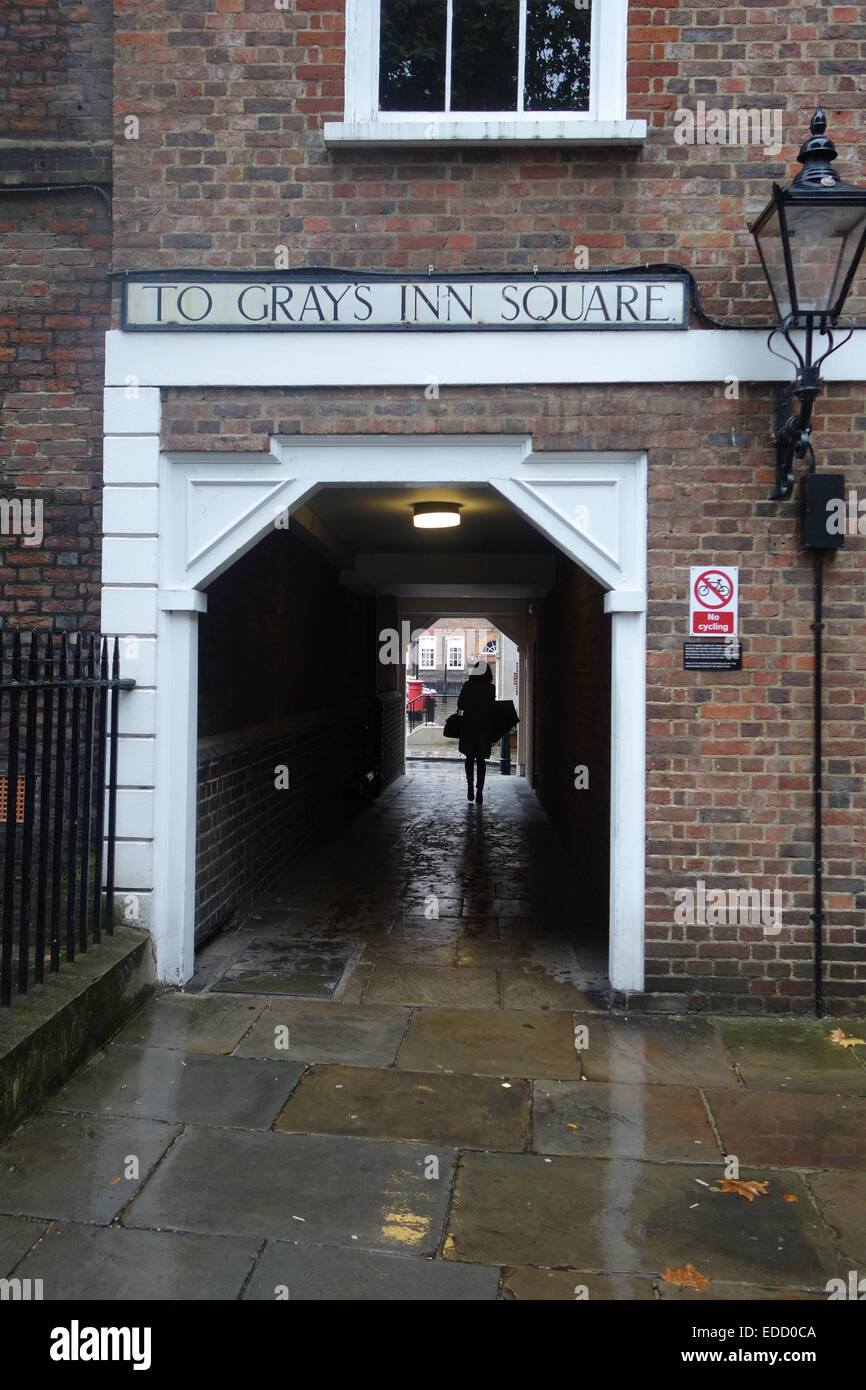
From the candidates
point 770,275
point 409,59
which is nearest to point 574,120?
point 409,59

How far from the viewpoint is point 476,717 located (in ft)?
46.5

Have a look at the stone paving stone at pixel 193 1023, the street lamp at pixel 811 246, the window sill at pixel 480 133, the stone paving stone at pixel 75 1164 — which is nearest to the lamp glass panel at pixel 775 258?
the street lamp at pixel 811 246

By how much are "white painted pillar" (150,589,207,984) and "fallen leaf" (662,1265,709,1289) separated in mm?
3188

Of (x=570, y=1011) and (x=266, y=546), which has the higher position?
(x=266, y=546)

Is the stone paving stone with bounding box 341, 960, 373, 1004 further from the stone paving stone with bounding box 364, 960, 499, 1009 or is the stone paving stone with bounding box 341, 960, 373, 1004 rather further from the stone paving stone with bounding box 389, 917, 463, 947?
the stone paving stone with bounding box 389, 917, 463, 947

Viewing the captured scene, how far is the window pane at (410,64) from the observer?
5.38 meters

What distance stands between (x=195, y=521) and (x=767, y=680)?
121 inches

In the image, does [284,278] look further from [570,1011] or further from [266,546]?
[570,1011]

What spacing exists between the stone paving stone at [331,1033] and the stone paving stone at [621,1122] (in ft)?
2.62

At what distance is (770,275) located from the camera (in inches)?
186

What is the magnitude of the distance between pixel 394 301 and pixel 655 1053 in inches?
154

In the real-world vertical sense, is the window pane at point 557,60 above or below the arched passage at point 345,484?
above

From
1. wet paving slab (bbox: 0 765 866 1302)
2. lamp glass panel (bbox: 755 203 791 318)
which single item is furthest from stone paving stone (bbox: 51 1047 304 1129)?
lamp glass panel (bbox: 755 203 791 318)

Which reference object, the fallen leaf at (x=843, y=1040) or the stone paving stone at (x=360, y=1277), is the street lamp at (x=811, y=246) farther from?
the stone paving stone at (x=360, y=1277)
